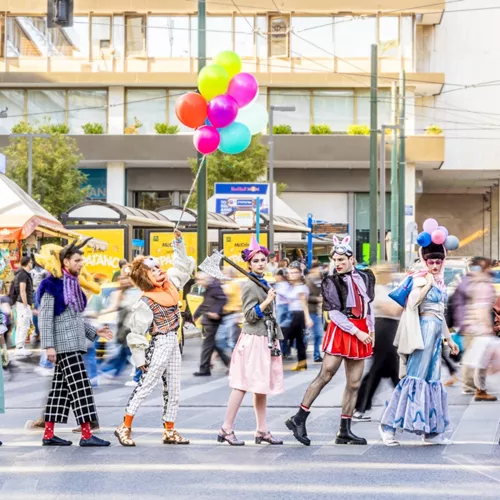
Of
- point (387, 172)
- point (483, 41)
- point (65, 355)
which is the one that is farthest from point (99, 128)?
point (65, 355)

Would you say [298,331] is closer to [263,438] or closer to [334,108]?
[263,438]

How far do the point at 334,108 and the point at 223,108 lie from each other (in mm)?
40291

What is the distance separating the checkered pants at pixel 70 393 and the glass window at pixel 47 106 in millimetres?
42593

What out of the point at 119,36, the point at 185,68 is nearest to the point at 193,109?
the point at 185,68

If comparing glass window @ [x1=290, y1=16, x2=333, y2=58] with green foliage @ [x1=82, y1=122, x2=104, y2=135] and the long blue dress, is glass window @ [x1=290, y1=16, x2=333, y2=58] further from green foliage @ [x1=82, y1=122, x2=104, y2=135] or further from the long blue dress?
the long blue dress

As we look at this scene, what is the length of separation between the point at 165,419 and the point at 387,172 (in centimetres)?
4619

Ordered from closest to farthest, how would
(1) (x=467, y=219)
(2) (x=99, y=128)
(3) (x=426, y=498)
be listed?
1. (3) (x=426, y=498)
2. (2) (x=99, y=128)
3. (1) (x=467, y=219)

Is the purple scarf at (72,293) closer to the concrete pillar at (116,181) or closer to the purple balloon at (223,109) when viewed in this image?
the purple balloon at (223,109)

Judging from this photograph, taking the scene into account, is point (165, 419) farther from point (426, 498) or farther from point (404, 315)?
point (426, 498)

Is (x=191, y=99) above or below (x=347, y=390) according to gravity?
above

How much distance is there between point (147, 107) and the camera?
51.4 metres

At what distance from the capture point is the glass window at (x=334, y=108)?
170ft

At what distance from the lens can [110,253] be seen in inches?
983

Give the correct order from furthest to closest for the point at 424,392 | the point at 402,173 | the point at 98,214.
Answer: the point at 402,173, the point at 98,214, the point at 424,392
